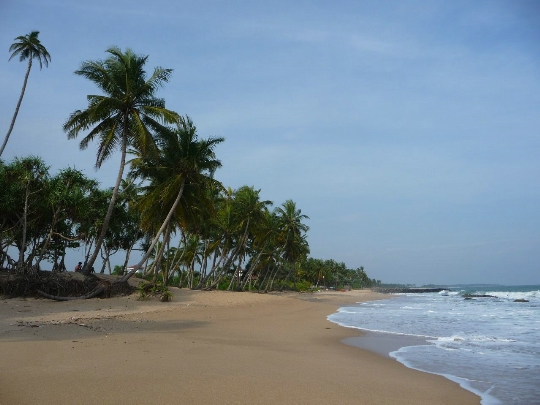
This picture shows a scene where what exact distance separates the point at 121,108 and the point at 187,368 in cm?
1606

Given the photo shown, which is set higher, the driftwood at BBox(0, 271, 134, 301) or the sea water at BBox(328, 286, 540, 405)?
the driftwood at BBox(0, 271, 134, 301)

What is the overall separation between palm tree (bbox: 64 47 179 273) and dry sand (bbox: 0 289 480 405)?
979 centimetres

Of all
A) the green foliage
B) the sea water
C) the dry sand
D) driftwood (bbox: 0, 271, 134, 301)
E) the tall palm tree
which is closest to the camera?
the dry sand

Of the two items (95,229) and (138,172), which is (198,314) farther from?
(95,229)

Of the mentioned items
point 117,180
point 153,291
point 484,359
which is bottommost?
point 484,359

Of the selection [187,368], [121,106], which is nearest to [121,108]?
[121,106]

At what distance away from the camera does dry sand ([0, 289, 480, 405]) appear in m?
5.08

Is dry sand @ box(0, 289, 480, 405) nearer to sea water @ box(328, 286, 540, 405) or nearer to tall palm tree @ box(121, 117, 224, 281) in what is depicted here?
sea water @ box(328, 286, 540, 405)

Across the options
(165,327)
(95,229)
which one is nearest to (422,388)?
(165,327)

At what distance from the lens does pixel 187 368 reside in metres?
6.50

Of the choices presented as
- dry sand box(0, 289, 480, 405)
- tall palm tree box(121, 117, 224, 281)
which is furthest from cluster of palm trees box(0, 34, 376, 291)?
dry sand box(0, 289, 480, 405)

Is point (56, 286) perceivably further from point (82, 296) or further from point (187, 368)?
point (187, 368)

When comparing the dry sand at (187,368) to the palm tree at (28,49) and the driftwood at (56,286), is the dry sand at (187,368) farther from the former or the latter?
the palm tree at (28,49)

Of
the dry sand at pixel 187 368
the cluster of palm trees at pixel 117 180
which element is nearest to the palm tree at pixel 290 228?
the cluster of palm trees at pixel 117 180
